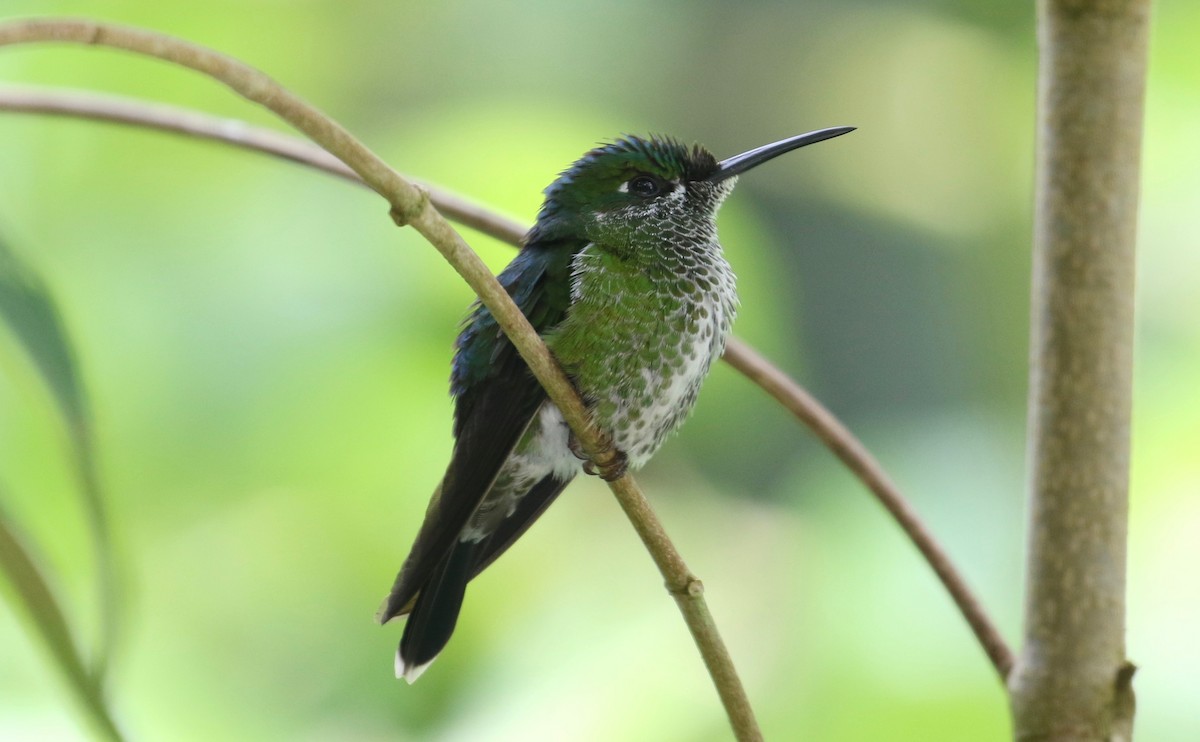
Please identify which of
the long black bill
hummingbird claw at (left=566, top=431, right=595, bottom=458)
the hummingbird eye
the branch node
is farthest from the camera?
the hummingbird eye

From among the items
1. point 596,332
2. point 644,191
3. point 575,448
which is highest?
point 644,191

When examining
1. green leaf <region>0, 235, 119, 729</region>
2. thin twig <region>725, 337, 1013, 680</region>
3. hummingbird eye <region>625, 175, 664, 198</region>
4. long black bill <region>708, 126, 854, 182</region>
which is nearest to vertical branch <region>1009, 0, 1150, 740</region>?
thin twig <region>725, 337, 1013, 680</region>

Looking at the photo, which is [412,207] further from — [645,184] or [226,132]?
[645,184]

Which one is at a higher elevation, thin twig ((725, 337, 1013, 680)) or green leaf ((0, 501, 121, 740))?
green leaf ((0, 501, 121, 740))

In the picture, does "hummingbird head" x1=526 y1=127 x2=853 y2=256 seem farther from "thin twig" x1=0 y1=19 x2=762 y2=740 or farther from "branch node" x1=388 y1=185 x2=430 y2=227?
"branch node" x1=388 y1=185 x2=430 y2=227

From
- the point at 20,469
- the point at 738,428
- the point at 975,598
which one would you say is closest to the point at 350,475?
the point at 20,469

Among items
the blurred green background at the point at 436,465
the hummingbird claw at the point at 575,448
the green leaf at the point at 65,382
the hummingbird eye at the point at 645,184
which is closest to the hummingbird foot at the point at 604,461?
the hummingbird claw at the point at 575,448

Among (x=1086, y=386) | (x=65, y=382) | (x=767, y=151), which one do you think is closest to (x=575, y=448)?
(x=767, y=151)
